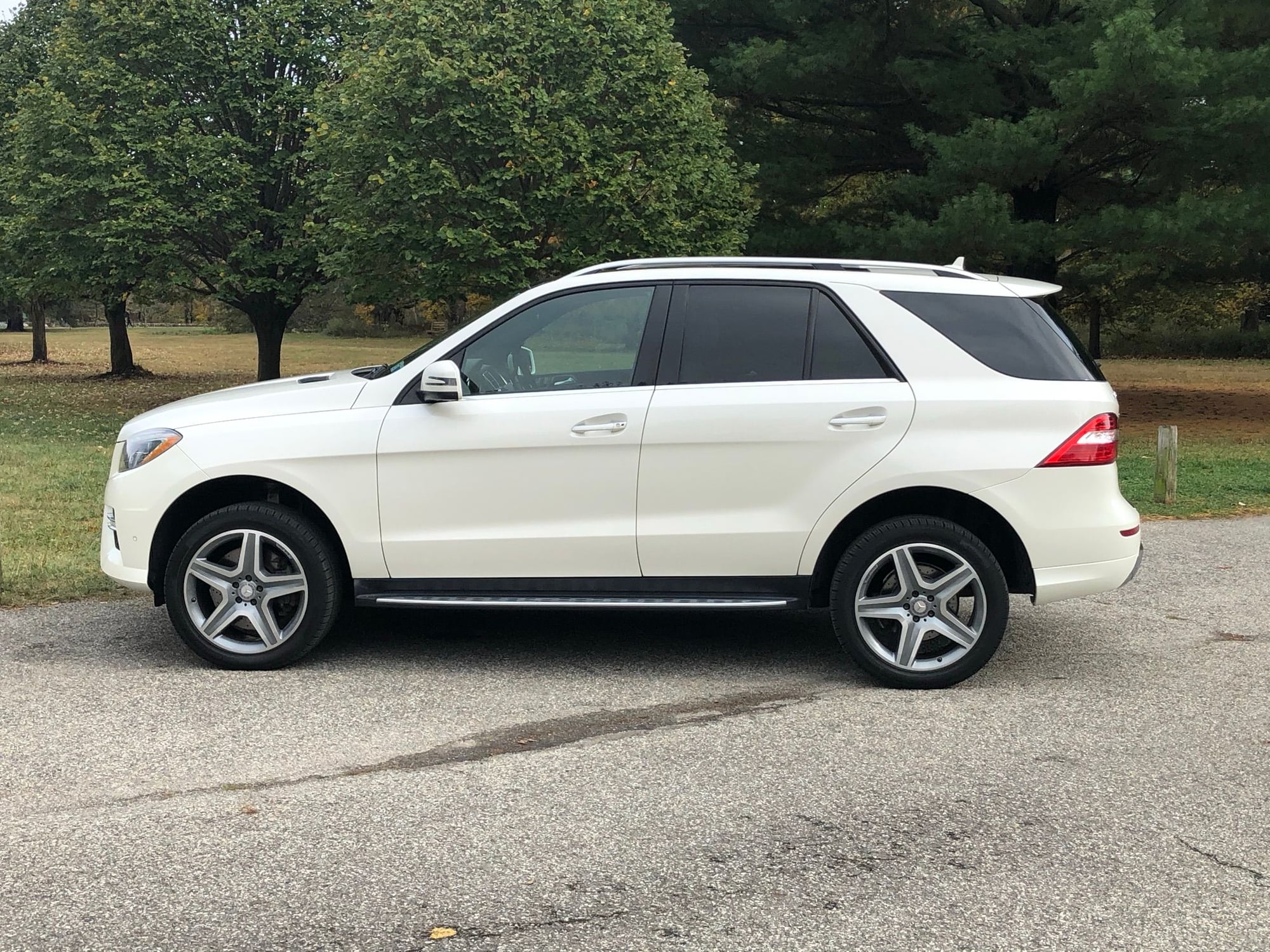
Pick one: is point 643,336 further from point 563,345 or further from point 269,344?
point 269,344

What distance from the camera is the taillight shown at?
5742 millimetres

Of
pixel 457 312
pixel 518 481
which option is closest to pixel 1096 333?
pixel 457 312

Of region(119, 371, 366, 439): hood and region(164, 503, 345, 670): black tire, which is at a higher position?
region(119, 371, 366, 439): hood

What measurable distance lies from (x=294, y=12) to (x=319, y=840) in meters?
23.3

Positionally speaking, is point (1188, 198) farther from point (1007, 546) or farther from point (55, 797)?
point (55, 797)

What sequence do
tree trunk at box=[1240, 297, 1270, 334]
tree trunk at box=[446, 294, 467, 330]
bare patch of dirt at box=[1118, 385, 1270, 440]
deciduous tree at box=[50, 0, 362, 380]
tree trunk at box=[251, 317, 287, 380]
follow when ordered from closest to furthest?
tree trunk at box=[446, 294, 467, 330]
bare patch of dirt at box=[1118, 385, 1270, 440]
deciduous tree at box=[50, 0, 362, 380]
tree trunk at box=[251, 317, 287, 380]
tree trunk at box=[1240, 297, 1270, 334]

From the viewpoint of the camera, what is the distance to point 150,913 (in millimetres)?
3541

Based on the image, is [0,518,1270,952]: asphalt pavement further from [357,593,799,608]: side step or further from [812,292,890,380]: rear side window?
[812,292,890,380]: rear side window

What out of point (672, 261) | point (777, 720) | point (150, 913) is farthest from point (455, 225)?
point (150, 913)

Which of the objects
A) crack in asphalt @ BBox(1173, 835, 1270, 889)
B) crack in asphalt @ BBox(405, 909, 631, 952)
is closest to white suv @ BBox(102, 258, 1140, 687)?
crack in asphalt @ BBox(1173, 835, 1270, 889)

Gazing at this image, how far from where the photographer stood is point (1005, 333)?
5.92 metres

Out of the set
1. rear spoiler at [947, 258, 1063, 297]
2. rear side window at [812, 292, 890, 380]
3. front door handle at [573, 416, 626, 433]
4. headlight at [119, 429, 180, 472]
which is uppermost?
rear spoiler at [947, 258, 1063, 297]

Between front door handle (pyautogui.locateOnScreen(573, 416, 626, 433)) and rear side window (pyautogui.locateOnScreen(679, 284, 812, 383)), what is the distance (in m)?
0.35

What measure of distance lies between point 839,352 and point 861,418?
351 millimetres
